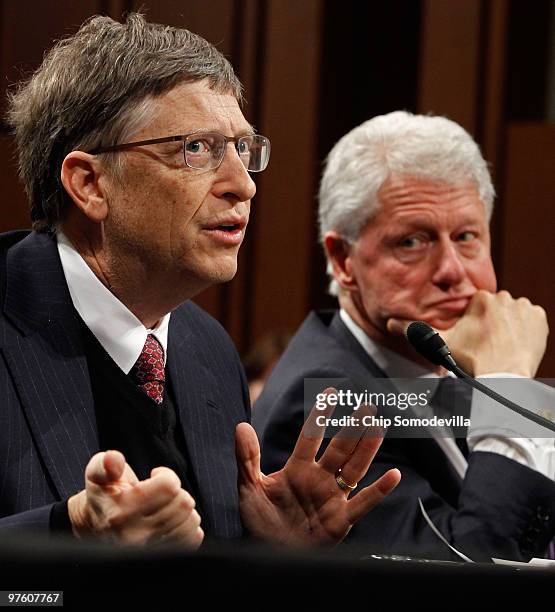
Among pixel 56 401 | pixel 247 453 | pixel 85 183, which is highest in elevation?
pixel 85 183

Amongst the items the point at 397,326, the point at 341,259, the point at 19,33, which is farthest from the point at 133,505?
the point at 19,33

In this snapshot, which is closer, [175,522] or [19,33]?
[175,522]

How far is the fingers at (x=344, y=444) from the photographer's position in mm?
1651

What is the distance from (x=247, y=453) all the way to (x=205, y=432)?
0.15 m

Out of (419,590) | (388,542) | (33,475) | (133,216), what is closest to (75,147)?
(133,216)

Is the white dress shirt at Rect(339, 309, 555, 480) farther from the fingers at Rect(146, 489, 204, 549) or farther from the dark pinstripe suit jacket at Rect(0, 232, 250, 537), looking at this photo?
the fingers at Rect(146, 489, 204, 549)

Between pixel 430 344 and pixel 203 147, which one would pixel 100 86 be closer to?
pixel 203 147

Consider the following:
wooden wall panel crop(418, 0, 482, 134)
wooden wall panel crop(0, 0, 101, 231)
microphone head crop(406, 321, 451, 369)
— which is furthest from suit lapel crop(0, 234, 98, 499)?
wooden wall panel crop(418, 0, 482, 134)

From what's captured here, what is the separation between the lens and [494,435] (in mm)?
2061

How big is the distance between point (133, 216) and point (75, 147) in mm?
147

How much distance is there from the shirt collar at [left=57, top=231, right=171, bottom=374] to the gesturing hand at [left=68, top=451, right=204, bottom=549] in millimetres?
499

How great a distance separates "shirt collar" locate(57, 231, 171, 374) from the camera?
171 centimetres

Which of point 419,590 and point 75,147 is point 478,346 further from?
point 419,590

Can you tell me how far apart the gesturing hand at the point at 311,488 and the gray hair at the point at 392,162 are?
0.72 metres
